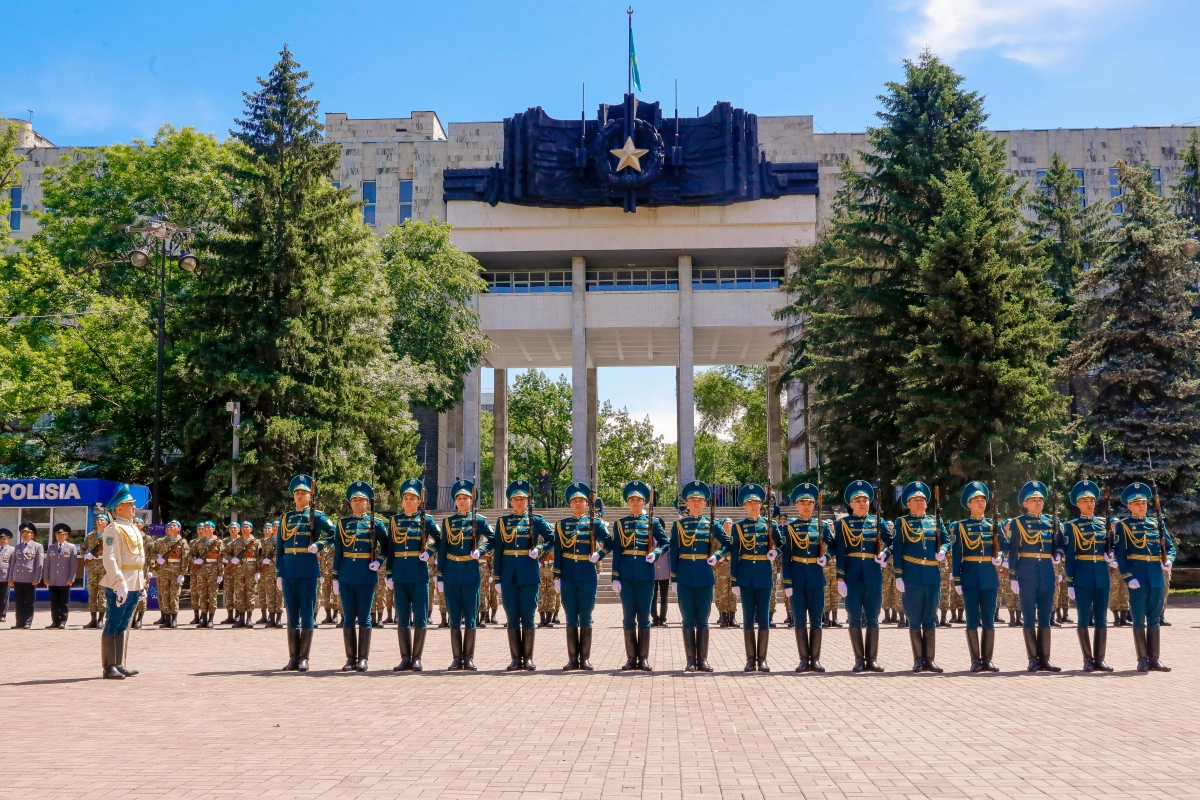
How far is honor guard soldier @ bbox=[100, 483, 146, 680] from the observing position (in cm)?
1149

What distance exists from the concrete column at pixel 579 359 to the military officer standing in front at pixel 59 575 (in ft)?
96.1

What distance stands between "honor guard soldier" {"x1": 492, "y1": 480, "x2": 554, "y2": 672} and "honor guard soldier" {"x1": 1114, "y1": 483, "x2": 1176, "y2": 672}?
21.8 ft

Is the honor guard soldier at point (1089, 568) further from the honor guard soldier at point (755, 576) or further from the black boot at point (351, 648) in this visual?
Answer: the black boot at point (351, 648)

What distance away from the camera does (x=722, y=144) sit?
154 ft

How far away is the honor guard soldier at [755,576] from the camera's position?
11.8 metres

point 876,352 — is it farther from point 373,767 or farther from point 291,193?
point 373,767

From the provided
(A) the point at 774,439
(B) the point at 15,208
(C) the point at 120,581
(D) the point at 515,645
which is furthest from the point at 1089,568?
(B) the point at 15,208

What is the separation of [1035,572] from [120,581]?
1001 centimetres

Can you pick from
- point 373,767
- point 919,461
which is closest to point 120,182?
point 919,461

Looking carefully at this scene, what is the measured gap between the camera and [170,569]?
20.0m

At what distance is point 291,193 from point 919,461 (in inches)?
702

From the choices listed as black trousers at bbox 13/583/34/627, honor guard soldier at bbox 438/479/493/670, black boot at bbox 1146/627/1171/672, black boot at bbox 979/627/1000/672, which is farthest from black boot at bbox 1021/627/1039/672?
black trousers at bbox 13/583/34/627

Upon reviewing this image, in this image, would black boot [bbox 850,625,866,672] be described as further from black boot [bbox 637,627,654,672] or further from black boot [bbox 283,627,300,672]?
black boot [bbox 283,627,300,672]

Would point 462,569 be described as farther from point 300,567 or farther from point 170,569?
point 170,569
